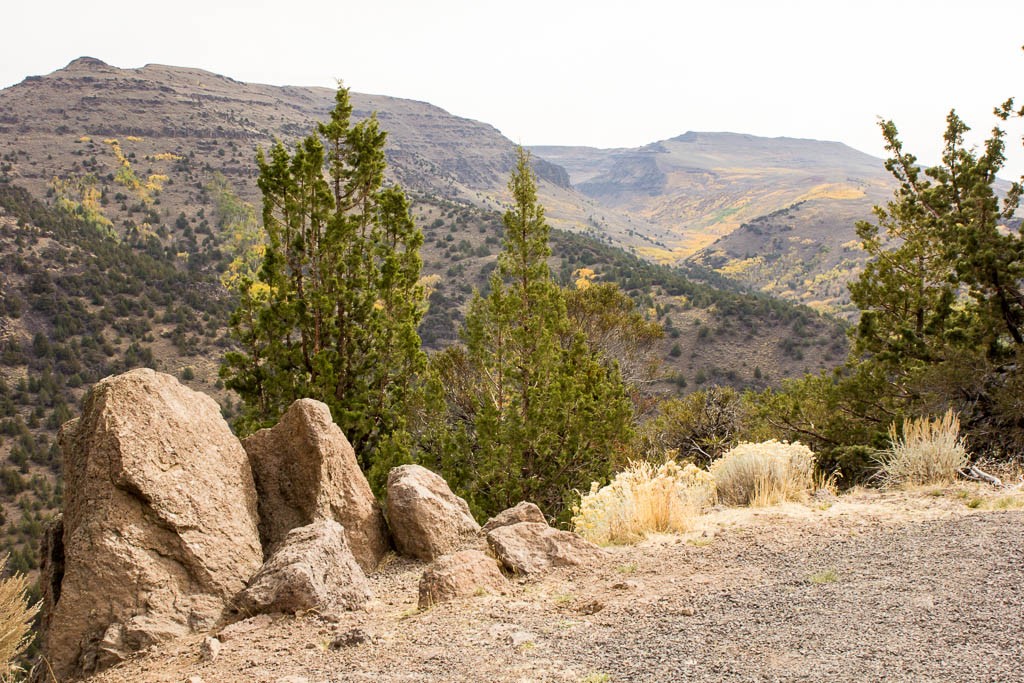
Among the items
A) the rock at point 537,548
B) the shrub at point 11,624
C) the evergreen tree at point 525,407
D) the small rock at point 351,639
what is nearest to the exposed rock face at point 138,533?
the shrub at point 11,624

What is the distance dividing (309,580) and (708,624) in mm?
2554

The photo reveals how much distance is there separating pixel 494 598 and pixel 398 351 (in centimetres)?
587

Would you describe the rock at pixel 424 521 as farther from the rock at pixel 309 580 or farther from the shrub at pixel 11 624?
the shrub at pixel 11 624

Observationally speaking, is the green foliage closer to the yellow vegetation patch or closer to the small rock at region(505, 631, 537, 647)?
the small rock at region(505, 631, 537, 647)

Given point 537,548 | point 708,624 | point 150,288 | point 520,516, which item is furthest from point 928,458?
point 150,288

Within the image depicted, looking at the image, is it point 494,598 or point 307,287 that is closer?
point 494,598

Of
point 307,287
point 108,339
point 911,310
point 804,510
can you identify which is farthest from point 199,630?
point 108,339

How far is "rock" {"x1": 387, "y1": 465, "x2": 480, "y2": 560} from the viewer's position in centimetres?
630

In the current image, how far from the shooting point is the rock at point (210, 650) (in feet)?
13.9

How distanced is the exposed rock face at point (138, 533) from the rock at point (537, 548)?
1.93 meters

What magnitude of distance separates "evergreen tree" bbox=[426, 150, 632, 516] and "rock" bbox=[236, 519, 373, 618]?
4.86m

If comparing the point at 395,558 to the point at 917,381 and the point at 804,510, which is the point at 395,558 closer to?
the point at 804,510

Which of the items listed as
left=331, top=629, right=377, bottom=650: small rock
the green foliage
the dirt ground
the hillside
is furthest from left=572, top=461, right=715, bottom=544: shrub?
the green foliage

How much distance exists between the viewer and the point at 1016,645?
3.46 meters
